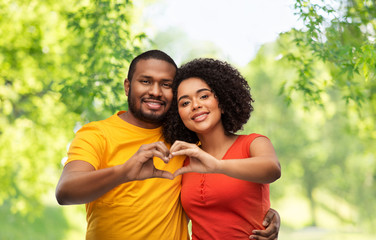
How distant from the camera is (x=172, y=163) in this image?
330cm

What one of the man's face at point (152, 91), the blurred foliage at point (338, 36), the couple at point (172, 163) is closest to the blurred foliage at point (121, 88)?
the blurred foliage at point (338, 36)

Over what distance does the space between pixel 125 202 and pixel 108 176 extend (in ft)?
1.70

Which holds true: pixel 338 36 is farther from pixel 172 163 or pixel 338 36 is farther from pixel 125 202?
pixel 125 202

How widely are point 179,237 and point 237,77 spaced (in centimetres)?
136

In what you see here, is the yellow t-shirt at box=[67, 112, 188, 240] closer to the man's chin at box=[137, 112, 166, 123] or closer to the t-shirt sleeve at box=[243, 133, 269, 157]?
the man's chin at box=[137, 112, 166, 123]

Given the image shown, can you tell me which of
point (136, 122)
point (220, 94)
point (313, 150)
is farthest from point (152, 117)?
point (313, 150)

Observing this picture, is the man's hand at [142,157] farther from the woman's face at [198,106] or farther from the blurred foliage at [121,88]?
the blurred foliage at [121,88]

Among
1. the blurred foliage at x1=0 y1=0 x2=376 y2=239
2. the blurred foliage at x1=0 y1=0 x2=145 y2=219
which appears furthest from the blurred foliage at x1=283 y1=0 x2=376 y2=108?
the blurred foliage at x1=0 y1=0 x2=145 y2=219

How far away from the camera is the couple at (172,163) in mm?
2590

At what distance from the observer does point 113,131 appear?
320 cm

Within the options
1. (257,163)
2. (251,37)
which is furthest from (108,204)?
(251,37)

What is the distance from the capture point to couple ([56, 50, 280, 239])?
8.50 ft

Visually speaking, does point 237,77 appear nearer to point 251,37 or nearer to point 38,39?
point 38,39

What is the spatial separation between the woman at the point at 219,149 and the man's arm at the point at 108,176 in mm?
157
